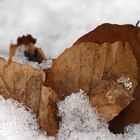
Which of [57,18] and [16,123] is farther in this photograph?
[57,18]

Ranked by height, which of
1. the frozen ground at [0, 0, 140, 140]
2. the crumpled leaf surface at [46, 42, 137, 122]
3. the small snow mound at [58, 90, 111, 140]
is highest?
the crumpled leaf surface at [46, 42, 137, 122]

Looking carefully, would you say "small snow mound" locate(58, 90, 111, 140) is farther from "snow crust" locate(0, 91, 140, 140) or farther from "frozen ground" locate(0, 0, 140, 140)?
"frozen ground" locate(0, 0, 140, 140)

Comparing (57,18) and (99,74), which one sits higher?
(99,74)

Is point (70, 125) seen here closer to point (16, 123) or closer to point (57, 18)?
point (16, 123)

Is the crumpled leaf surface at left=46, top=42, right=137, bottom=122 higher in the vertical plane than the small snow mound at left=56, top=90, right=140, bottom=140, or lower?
higher

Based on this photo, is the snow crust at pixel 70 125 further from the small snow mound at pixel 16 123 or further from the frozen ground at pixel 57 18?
the frozen ground at pixel 57 18

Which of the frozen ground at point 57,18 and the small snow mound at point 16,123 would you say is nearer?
the small snow mound at point 16,123

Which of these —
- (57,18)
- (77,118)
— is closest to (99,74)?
(77,118)

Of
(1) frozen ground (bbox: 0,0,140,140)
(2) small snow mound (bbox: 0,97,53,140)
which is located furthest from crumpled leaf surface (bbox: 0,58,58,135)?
(1) frozen ground (bbox: 0,0,140,140)

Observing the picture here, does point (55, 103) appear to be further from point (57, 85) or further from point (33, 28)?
point (33, 28)

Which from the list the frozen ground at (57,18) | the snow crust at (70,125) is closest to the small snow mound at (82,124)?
the snow crust at (70,125)

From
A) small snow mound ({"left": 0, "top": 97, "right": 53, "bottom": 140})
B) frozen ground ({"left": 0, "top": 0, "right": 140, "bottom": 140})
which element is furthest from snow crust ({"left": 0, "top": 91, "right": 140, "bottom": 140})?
frozen ground ({"left": 0, "top": 0, "right": 140, "bottom": 140})

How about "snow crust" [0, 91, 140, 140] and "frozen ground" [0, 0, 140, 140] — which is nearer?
"snow crust" [0, 91, 140, 140]
